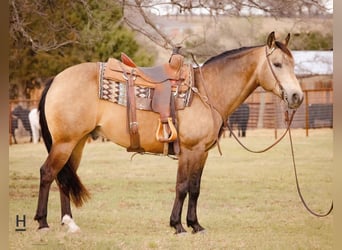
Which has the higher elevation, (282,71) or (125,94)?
(282,71)

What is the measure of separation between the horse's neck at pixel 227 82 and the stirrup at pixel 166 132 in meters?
0.41

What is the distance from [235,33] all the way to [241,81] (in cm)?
739

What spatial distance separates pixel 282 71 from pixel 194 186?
1.11 metres

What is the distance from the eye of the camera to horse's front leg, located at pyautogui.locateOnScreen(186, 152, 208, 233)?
4801mm

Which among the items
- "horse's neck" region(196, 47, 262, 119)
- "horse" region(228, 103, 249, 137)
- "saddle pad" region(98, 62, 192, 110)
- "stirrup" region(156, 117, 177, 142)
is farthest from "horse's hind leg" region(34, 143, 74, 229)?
"horse" region(228, 103, 249, 137)

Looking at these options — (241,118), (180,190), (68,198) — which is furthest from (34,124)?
(180,190)

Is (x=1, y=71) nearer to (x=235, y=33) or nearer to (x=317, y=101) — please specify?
(x=235, y=33)

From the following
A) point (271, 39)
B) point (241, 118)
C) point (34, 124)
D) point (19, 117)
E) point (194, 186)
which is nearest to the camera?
point (271, 39)

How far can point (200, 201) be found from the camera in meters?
6.52

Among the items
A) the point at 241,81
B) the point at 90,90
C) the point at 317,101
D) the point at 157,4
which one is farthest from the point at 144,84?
the point at 317,101

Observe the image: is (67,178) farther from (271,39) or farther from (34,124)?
(34,124)

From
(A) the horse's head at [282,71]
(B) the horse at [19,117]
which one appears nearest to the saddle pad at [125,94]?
(A) the horse's head at [282,71]

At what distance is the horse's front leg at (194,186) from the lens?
4.80 metres

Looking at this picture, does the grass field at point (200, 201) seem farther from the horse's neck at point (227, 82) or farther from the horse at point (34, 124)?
the horse's neck at point (227, 82)
